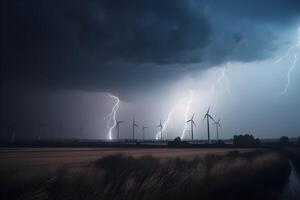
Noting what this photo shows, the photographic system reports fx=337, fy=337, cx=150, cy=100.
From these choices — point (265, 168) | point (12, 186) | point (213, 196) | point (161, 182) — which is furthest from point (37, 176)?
point (265, 168)

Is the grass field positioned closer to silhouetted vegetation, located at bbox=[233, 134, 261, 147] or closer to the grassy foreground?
the grassy foreground

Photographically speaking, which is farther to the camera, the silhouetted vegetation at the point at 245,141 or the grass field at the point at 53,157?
the silhouetted vegetation at the point at 245,141

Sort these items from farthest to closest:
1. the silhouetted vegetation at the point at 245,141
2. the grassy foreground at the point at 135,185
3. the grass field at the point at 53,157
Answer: the silhouetted vegetation at the point at 245,141 → the grass field at the point at 53,157 → the grassy foreground at the point at 135,185

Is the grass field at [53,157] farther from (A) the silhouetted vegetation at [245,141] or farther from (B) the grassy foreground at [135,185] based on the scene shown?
(A) the silhouetted vegetation at [245,141]

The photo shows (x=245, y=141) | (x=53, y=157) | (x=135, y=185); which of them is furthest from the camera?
(x=245, y=141)

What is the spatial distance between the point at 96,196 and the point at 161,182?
365cm

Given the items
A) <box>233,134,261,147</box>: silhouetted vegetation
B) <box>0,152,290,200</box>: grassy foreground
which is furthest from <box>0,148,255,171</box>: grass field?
<box>233,134,261,147</box>: silhouetted vegetation

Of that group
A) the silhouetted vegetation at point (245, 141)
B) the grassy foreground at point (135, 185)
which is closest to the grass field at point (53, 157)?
the grassy foreground at point (135, 185)

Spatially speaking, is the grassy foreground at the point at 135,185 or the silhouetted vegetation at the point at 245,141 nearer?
the grassy foreground at the point at 135,185

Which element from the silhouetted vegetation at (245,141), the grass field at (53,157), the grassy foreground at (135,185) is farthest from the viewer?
the silhouetted vegetation at (245,141)

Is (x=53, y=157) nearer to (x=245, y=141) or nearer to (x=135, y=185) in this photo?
(x=135, y=185)

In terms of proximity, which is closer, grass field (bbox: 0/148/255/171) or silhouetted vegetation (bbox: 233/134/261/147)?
grass field (bbox: 0/148/255/171)

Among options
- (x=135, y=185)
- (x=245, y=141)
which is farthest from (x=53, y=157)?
(x=245, y=141)

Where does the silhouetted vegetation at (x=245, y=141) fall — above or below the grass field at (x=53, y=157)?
above
